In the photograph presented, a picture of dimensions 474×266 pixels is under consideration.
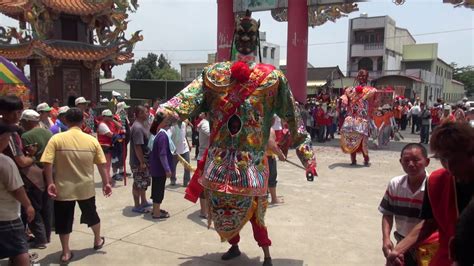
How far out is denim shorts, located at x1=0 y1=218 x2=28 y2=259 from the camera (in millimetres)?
2801

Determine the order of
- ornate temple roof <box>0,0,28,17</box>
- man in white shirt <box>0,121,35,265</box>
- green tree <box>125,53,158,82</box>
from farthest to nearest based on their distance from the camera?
green tree <box>125,53,158,82</box> → ornate temple roof <box>0,0,28,17</box> → man in white shirt <box>0,121,35,265</box>

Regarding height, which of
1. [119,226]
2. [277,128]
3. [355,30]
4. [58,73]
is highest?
[355,30]

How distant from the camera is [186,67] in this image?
56.3 meters

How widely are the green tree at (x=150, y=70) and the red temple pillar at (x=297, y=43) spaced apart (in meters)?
38.9

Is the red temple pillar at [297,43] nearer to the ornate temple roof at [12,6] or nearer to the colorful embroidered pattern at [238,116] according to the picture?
the colorful embroidered pattern at [238,116]

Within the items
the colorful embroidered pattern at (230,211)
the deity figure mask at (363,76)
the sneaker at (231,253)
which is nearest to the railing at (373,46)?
the deity figure mask at (363,76)

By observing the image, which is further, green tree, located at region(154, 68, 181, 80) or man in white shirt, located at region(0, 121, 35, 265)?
green tree, located at region(154, 68, 181, 80)

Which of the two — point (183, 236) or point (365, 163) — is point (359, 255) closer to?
point (183, 236)

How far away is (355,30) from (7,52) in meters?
31.9

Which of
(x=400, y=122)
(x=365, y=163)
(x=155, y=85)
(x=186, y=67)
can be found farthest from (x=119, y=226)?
(x=186, y=67)

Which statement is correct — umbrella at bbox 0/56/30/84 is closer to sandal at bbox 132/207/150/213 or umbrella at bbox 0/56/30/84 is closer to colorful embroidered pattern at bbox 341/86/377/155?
sandal at bbox 132/207/150/213

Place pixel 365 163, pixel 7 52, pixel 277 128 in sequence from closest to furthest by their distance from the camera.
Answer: pixel 277 128
pixel 365 163
pixel 7 52

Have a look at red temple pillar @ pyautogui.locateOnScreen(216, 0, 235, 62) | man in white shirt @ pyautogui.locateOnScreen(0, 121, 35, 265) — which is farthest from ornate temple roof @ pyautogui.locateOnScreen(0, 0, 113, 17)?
man in white shirt @ pyautogui.locateOnScreen(0, 121, 35, 265)

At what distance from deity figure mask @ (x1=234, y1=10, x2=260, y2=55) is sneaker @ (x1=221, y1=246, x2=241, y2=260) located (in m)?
1.87
